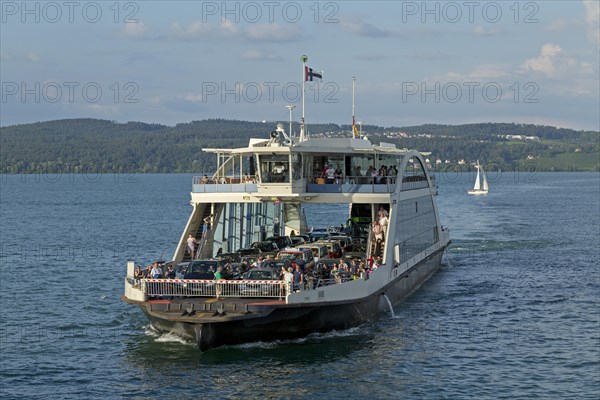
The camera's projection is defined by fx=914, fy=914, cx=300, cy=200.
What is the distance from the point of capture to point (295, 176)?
1698 inches

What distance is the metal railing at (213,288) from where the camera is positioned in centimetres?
3369

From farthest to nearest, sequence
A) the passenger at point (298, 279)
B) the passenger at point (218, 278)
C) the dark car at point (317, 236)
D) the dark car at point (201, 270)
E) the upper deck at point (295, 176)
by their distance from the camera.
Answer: the dark car at point (317, 236) < the upper deck at point (295, 176) < the dark car at point (201, 270) < the passenger at point (218, 278) < the passenger at point (298, 279)

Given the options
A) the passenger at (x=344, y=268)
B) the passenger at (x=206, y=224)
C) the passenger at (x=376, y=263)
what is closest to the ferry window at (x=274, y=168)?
the passenger at (x=206, y=224)

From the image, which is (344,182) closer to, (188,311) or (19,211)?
(188,311)

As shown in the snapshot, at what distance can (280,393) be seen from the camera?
2953 centimetres

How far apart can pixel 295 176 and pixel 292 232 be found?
520 inches

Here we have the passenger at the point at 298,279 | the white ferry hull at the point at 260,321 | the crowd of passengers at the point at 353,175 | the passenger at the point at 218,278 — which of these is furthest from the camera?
the crowd of passengers at the point at 353,175

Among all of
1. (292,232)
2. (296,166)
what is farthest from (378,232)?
(292,232)

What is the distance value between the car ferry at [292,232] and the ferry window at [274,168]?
47mm

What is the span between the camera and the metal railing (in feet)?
111

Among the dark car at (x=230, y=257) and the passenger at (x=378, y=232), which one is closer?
the dark car at (x=230, y=257)

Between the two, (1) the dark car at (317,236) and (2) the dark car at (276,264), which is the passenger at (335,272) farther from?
(1) the dark car at (317,236)

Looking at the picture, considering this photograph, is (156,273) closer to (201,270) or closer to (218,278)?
(201,270)

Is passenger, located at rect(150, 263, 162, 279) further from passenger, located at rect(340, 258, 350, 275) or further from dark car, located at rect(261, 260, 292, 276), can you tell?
passenger, located at rect(340, 258, 350, 275)
